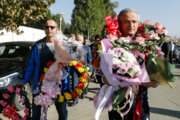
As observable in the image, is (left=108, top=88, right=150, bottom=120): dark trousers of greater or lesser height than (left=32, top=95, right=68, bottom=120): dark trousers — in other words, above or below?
above

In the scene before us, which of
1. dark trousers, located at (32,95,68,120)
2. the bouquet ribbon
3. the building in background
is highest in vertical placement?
the building in background

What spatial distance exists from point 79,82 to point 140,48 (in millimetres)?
1336

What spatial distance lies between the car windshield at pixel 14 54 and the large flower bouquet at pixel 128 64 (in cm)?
327

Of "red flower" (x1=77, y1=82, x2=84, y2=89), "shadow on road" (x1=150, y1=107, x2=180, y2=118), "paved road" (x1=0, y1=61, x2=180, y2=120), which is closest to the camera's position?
"red flower" (x1=77, y1=82, x2=84, y2=89)

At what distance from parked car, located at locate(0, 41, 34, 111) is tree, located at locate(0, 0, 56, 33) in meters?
0.65

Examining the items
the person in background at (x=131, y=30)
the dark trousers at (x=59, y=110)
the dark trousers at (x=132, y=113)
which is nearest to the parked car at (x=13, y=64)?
the dark trousers at (x=59, y=110)

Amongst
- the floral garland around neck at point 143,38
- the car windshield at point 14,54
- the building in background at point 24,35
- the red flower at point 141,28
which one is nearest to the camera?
the floral garland around neck at point 143,38

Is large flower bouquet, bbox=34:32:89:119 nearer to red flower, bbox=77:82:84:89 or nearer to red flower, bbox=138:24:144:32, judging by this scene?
red flower, bbox=77:82:84:89

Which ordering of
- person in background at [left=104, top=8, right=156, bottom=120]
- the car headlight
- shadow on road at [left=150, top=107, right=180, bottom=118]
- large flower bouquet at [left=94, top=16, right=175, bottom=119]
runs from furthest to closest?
shadow on road at [left=150, top=107, right=180, bottom=118] → the car headlight → person in background at [left=104, top=8, right=156, bottom=120] → large flower bouquet at [left=94, top=16, right=175, bottom=119]

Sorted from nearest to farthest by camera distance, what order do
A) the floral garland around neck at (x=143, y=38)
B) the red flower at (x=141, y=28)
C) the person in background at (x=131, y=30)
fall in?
the floral garland around neck at (x=143, y=38)
the person in background at (x=131, y=30)
the red flower at (x=141, y=28)

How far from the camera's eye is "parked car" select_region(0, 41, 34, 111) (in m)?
4.09

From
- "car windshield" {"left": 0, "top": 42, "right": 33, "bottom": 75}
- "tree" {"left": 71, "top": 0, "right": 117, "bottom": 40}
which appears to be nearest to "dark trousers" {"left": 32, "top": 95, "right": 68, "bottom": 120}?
"car windshield" {"left": 0, "top": 42, "right": 33, "bottom": 75}

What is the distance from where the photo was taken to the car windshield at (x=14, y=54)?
184 inches

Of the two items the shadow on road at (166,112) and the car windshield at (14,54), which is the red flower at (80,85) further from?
the shadow on road at (166,112)
